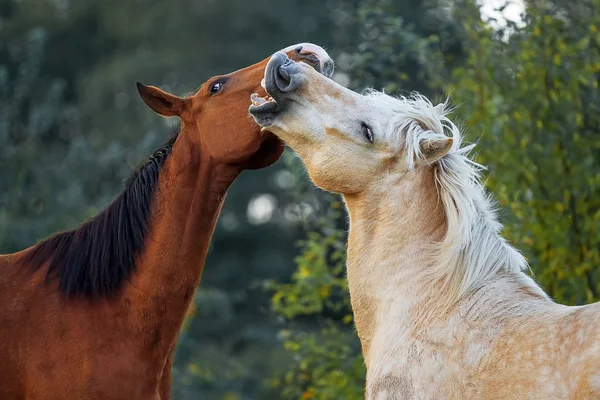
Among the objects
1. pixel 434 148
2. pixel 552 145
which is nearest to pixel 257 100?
pixel 434 148

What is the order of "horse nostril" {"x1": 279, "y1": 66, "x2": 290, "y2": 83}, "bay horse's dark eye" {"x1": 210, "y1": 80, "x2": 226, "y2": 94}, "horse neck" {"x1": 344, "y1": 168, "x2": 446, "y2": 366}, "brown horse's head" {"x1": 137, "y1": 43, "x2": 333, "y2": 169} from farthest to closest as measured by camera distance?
"bay horse's dark eye" {"x1": 210, "y1": 80, "x2": 226, "y2": 94}
"brown horse's head" {"x1": 137, "y1": 43, "x2": 333, "y2": 169}
"horse nostril" {"x1": 279, "y1": 66, "x2": 290, "y2": 83}
"horse neck" {"x1": 344, "y1": 168, "x2": 446, "y2": 366}

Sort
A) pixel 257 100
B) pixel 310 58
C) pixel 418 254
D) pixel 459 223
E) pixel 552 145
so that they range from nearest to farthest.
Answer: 1. pixel 459 223
2. pixel 418 254
3. pixel 257 100
4. pixel 310 58
5. pixel 552 145

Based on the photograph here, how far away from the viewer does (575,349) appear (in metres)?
3.43

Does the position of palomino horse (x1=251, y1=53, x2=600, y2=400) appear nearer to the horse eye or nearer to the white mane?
the white mane

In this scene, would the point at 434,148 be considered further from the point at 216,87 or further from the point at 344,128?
the point at 216,87

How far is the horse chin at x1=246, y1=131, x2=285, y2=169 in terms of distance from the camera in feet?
16.3

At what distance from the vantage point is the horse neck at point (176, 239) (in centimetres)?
476

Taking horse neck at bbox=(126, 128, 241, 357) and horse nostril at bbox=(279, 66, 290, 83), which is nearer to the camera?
horse nostril at bbox=(279, 66, 290, 83)

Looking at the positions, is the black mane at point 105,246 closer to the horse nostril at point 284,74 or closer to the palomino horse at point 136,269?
the palomino horse at point 136,269

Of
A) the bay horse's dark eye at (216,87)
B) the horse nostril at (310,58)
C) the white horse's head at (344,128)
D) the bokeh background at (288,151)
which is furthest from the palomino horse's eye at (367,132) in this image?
the bokeh background at (288,151)

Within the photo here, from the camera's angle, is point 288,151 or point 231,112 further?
point 288,151

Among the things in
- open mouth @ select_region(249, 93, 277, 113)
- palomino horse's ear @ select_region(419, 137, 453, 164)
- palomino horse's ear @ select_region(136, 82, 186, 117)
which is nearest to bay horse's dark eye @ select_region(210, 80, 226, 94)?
palomino horse's ear @ select_region(136, 82, 186, 117)

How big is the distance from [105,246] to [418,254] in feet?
5.07

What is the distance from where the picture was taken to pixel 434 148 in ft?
13.5
